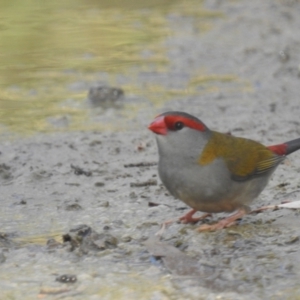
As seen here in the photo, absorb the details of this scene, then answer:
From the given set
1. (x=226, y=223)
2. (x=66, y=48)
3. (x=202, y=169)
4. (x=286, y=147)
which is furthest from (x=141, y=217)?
(x=66, y=48)

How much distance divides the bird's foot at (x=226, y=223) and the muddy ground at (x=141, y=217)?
2.2 inches

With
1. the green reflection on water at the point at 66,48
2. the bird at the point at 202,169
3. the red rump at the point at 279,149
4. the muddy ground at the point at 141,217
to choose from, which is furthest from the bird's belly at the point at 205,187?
the green reflection on water at the point at 66,48

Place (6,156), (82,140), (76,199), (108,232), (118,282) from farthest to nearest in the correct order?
(82,140) < (6,156) < (76,199) < (108,232) < (118,282)

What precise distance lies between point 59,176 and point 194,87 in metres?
3.60

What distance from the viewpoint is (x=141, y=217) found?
20.8 ft

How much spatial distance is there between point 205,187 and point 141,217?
0.94 meters

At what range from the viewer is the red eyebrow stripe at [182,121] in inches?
219

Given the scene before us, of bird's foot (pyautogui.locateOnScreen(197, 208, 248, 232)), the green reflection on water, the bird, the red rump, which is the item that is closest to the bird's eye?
the bird

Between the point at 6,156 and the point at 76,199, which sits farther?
the point at 6,156

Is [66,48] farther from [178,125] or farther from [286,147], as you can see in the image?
[178,125]

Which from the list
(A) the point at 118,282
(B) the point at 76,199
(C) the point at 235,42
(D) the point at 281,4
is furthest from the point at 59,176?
(D) the point at 281,4

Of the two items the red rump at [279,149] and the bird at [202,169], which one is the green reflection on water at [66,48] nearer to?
the red rump at [279,149]

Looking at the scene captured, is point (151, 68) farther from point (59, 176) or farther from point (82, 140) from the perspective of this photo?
point (59, 176)

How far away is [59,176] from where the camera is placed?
25.1ft
